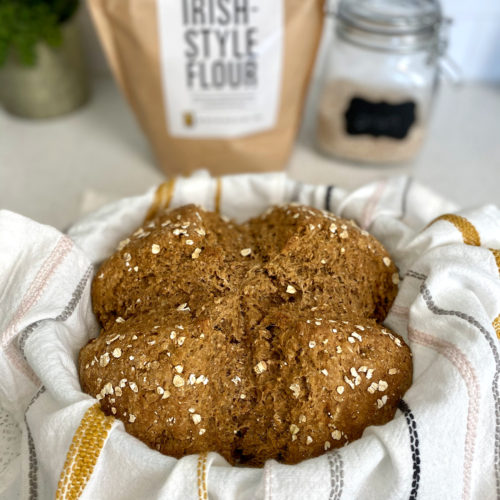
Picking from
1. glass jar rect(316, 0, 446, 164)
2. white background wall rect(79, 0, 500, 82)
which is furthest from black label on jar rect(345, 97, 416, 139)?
white background wall rect(79, 0, 500, 82)

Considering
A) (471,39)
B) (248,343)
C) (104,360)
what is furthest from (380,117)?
(104,360)

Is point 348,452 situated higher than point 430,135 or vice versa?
point 348,452

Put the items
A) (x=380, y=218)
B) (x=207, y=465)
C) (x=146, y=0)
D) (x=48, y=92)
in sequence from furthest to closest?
(x=48, y=92) < (x=146, y=0) < (x=380, y=218) < (x=207, y=465)

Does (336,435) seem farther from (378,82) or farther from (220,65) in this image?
(378,82)

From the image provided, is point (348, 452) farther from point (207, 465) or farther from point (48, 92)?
point (48, 92)

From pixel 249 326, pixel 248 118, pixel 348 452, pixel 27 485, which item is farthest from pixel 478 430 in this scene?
pixel 248 118

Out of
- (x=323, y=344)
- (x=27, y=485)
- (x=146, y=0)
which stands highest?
(x=146, y=0)
